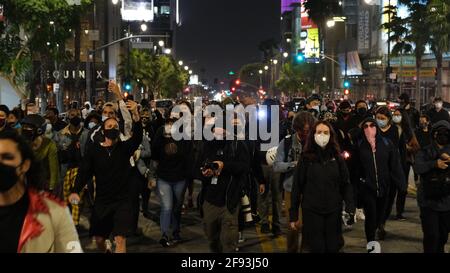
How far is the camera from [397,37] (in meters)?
43.2

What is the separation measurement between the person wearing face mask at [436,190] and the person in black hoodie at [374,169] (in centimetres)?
121

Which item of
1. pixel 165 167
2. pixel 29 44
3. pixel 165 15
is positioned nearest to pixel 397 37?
pixel 29 44

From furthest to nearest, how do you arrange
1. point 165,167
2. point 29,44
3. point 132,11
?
point 132,11 < point 29,44 < point 165,167

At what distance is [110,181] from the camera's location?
25.8 feet

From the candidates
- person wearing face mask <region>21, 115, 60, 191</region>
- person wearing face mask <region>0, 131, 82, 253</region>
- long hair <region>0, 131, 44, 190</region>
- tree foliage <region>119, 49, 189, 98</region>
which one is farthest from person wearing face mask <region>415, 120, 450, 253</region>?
tree foliage <region>119, 49, 189, 98</region>

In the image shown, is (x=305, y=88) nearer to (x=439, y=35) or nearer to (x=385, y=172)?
(x=439, y=35)

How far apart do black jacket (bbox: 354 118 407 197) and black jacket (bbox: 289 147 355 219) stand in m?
1.94

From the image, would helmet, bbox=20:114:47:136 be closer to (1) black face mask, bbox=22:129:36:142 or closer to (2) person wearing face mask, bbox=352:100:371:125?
(1) black face mask, bbox=22:129:36:142

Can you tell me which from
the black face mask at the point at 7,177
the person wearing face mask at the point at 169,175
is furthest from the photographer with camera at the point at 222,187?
the black face mask at the point at 7,177

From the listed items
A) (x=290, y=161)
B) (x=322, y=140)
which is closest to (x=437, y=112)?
(x=290, y=161)

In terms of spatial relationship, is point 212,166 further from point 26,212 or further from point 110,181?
point 26,212

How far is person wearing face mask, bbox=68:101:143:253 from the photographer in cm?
788

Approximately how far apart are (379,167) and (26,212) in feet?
19.5
